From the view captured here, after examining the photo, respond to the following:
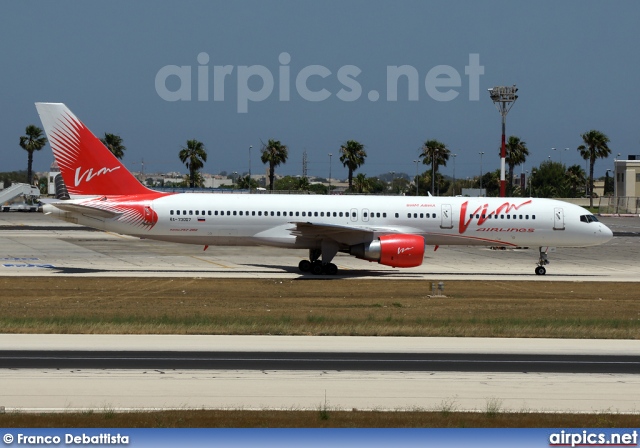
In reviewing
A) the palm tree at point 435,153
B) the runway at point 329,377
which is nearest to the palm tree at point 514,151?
the palm tree at point 435,153

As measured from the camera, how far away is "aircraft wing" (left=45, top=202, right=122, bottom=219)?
3691 cm

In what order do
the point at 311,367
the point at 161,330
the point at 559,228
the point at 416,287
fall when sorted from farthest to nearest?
the point at 559,228 → the point at 416,287 → the point at 161,330 → the point at 311,367

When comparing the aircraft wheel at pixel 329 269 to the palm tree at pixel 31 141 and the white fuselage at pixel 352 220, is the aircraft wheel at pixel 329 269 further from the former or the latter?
the palm tree at pixel 31 141

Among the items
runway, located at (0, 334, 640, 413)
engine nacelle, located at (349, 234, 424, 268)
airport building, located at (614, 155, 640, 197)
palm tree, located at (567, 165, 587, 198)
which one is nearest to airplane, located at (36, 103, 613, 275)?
engine nacelle, located at (349, 234, 424, 268)

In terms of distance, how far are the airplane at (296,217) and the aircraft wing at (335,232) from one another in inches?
1.7

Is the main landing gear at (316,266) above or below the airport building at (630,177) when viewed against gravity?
below

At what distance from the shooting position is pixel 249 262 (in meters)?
45.0

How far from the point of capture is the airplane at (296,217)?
37.8 meters

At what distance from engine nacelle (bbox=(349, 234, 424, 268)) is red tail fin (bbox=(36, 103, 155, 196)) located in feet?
39.1

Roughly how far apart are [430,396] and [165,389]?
4.62m

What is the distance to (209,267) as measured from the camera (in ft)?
138

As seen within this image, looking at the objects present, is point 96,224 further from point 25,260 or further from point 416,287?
point 416,287

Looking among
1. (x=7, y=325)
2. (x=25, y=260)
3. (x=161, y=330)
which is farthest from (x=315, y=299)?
(x=25, y=260)

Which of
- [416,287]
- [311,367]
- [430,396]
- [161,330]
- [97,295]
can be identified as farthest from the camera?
[416,287]
